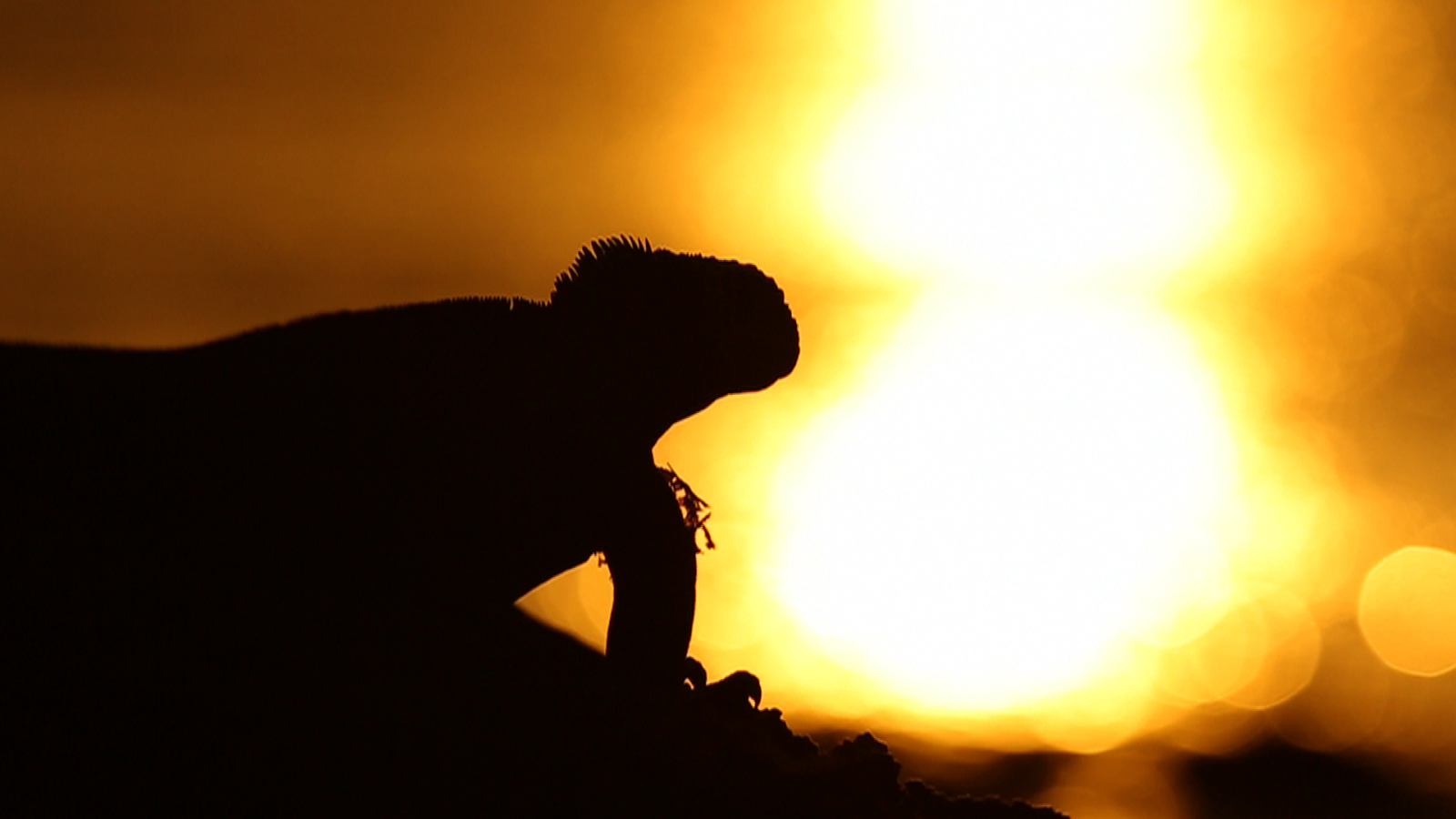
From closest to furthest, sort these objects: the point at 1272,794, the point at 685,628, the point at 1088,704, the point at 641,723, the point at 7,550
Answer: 1. the point at 7,550
2. the point at 641,723
3. the point at 685,628
4. the point at 1272,794
5. the point at 1088,704

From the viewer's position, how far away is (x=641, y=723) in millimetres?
7586

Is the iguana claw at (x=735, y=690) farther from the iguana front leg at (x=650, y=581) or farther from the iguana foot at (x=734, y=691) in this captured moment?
the iguana front leg at (x=650, y=581)

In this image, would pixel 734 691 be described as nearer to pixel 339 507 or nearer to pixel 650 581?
pixel 650 581

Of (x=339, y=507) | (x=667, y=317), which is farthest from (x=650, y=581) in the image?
(x=339, y=507)

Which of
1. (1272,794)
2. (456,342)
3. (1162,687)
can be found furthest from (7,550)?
(1162,687)

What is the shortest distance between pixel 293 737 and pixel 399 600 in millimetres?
1122

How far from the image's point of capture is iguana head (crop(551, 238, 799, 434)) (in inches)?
336

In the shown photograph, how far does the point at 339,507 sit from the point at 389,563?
13.1 inches

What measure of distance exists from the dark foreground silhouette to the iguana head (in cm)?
1

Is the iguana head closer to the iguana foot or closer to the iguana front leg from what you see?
the iguana front leg

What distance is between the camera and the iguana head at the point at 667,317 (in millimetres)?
8539

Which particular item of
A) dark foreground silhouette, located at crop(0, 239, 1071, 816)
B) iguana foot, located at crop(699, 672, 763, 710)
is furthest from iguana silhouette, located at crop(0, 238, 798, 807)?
iguana foot, located at crop(699, 672, 763, 710)

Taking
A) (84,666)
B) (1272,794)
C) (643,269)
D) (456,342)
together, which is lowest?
(84,666)

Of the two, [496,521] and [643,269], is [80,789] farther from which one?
[643,269]
